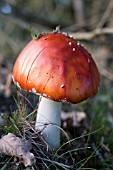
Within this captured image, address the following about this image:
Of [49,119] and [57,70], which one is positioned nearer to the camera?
[57,70]

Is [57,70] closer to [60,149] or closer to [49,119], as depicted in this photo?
[49,119]

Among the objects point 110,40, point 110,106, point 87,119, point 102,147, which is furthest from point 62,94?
point 110,40

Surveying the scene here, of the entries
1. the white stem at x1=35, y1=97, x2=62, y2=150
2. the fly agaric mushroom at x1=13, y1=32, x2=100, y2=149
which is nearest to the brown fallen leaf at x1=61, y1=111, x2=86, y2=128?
the white stem at x1=35, y1=97, x2=62, y2=150

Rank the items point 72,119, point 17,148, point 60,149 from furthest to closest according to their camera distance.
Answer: point 72,119 < point 60,149 < point 17,148

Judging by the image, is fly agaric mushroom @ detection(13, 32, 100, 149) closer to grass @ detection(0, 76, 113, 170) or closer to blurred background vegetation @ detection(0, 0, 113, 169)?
grass @ detection(0, 76, 113, 170)

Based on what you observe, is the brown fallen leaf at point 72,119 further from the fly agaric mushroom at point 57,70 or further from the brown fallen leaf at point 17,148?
the brown fallen leaf at point 17,148

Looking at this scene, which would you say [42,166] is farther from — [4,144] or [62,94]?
[62,94]

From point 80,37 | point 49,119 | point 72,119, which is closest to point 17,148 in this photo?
point 49,119

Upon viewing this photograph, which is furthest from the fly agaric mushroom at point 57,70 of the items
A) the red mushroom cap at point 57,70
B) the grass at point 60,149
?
the grass at point 60,149
